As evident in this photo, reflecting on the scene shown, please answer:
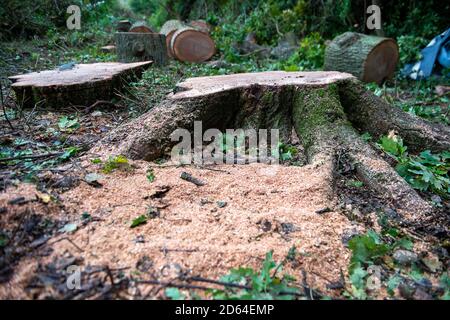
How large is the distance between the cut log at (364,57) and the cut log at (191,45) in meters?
2.44

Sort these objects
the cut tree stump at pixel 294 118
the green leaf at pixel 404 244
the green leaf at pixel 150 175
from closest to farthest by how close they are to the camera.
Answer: the green leaf at pixel 404 244
the green leaf at pixel 150 175
the cut tree stump at pixel 294 118

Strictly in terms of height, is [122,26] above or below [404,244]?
above

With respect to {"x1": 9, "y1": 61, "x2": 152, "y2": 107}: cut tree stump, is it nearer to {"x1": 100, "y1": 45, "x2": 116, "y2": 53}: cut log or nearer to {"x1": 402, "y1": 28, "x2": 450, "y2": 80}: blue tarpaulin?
{"x1": 100, "y1": 45, "x2": 116, "y2": 53}: cut log

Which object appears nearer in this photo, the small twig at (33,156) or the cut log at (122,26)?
the small twig at (33,156)

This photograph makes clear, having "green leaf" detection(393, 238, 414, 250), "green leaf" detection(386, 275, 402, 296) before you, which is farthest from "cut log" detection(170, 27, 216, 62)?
"green leaf" detection(386, 275, 402, 296)

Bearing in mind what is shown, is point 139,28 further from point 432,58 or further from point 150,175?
point 150,175

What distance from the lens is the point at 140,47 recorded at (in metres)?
→ 5.77

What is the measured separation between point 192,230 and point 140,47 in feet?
15.6

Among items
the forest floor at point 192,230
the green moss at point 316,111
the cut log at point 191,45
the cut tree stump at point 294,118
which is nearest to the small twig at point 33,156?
the forest floor at point 192,230

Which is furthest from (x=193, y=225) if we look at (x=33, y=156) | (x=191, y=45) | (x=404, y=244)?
(x=191, y=45)

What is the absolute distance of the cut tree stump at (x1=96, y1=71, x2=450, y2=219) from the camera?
97.6 inches

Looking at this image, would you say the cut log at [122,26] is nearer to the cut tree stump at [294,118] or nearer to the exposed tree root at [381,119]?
the cut tree stump at [294,118]

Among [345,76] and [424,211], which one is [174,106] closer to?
[345,76]

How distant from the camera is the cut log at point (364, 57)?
5.52 metres
